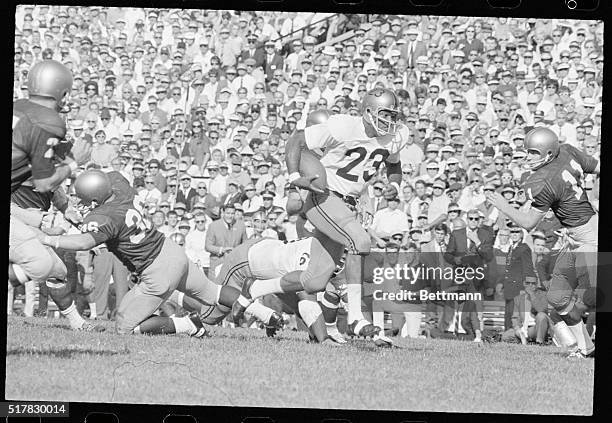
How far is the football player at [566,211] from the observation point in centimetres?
1027

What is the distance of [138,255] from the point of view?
1041cm

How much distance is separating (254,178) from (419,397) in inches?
82.9

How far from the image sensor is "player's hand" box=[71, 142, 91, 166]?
10.2 meters

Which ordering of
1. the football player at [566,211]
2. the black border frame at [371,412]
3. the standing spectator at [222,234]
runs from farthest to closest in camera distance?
the standing spectator at [222,234]
the football player at [566,211]
the black border frame at [371,412]

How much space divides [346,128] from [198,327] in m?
1.93

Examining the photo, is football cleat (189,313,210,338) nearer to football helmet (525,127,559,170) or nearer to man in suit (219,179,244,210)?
man in suit (219,179,244,210)

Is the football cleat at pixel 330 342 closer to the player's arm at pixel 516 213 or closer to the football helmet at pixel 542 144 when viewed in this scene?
the player's arm at pixel 516 213

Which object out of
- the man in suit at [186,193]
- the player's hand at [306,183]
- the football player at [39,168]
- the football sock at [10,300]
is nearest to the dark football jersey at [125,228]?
the football player at [39,168]

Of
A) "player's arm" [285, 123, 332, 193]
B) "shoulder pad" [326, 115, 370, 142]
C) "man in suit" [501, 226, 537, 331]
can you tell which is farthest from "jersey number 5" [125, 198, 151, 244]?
"man in suit" [501, 226, 537, 331]

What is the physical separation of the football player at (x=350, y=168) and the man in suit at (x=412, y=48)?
30 centimetres

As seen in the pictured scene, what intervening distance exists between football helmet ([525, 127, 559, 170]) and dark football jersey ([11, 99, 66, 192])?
367 centimetres

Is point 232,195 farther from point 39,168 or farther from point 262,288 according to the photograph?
point 39,168

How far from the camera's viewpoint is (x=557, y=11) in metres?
10.1

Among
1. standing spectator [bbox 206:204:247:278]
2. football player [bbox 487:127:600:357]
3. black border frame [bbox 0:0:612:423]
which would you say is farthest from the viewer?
standing spectator [bbox 206:204:247:278]
